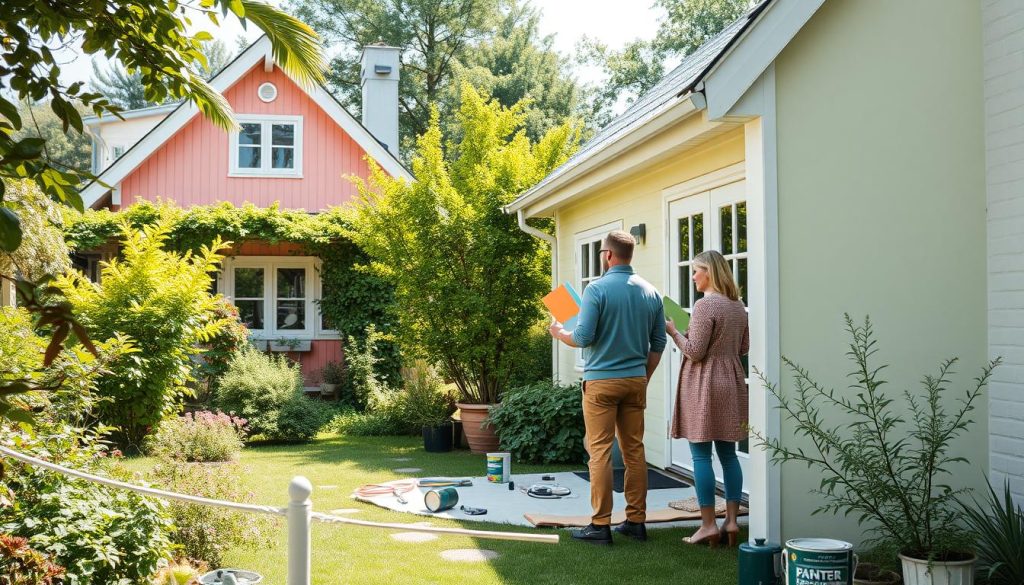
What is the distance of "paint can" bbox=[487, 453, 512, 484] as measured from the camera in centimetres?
769

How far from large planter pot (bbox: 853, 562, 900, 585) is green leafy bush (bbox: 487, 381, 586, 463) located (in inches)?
177

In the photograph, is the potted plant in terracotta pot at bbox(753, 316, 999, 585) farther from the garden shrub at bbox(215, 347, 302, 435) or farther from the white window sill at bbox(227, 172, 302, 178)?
the white window sill at bbox(227, 172, 302, 178)

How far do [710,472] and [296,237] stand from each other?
1077cm

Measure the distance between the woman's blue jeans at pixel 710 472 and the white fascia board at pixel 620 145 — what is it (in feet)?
6.55

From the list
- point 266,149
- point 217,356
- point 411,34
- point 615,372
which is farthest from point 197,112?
point 411,34

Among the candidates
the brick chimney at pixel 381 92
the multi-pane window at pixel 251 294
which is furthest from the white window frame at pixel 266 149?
the brick chimney at pixel 381 92

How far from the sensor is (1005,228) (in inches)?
203

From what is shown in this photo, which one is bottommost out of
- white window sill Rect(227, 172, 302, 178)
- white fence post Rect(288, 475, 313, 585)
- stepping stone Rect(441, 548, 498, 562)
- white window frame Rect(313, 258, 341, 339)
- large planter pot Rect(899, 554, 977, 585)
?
stepping stone Rect(441, 548, 498, 562)

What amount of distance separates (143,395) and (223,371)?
349cm

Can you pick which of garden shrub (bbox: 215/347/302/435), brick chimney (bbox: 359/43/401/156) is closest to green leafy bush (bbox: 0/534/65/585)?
garden shrub (bbox: 215/347/302/435)

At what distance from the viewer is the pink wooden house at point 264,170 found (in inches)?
631

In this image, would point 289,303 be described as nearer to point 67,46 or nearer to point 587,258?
point 587,258

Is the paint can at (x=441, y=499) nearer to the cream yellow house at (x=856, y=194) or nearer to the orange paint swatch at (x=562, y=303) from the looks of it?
the orange paint swatch at (x=562, y=303)

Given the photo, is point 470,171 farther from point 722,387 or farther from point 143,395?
point 722,387
